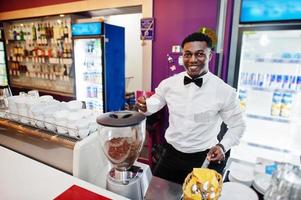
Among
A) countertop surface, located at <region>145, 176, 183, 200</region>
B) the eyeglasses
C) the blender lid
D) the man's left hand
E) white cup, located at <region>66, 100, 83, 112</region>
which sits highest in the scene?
the eyeglasses

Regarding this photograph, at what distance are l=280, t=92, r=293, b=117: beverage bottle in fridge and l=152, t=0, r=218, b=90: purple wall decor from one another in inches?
36.7

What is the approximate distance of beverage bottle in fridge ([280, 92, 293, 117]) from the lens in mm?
2432

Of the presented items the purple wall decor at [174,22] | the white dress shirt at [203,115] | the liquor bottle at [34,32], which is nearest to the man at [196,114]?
the white dress shirt at [203,115]

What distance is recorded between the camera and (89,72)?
4164 mm

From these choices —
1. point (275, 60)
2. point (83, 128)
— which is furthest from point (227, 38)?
point (83, 128)

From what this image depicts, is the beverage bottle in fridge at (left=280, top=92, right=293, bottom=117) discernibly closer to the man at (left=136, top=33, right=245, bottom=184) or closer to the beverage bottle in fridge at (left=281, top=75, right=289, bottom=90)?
the beverage bottle in fridge at (left=281, top=75, right=289, bottom=90)

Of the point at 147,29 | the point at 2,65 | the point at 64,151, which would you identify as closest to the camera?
the point at 64,151

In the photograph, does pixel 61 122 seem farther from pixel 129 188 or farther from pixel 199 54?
pixel 199 54

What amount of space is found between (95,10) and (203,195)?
12.9ft

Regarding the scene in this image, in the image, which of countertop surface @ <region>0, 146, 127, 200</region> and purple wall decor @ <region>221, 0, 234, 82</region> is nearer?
countertop surface @ <region>0, 146, 127, 200</region>

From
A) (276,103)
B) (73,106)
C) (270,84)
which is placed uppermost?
(270,84)

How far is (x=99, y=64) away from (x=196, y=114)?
2.70 m

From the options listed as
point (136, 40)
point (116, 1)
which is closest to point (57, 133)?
point (116, 1)

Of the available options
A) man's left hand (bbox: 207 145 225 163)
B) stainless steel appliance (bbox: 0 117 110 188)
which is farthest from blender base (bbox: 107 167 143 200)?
man's left hand (bbox: 207 145 225 163)
